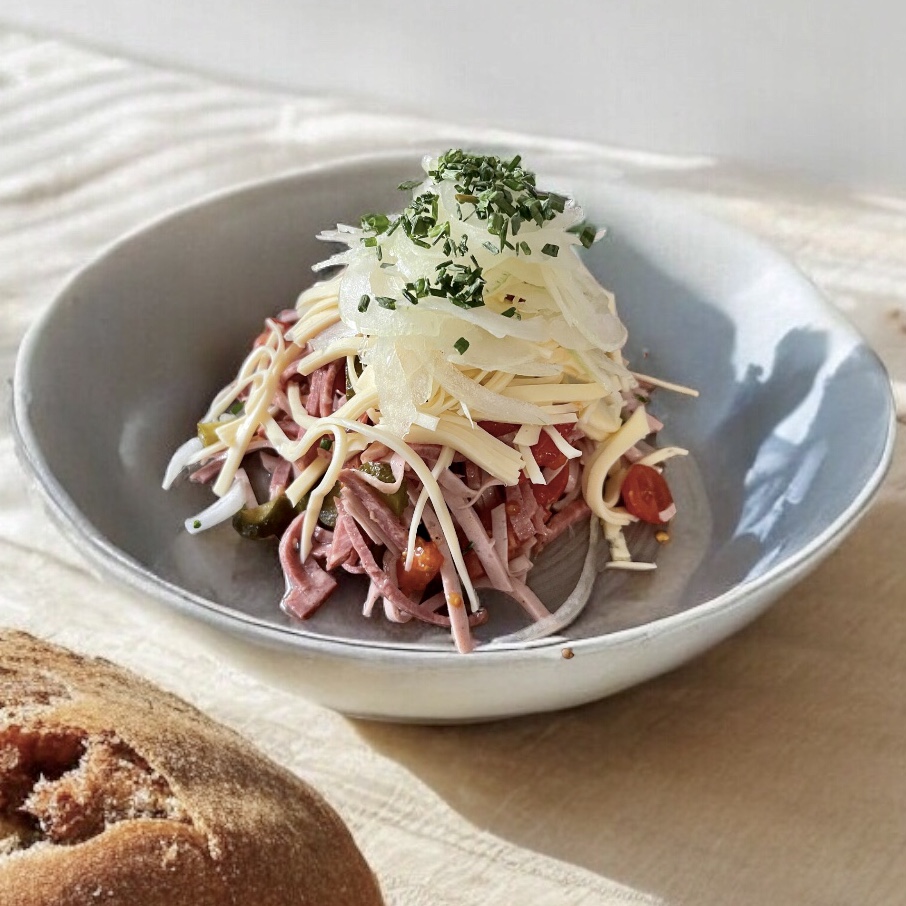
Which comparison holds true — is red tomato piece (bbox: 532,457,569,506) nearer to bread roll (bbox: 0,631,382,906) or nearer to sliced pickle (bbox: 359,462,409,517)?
sliced pickle (bbox: 359,462,409,517)

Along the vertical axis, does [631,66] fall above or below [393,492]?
above

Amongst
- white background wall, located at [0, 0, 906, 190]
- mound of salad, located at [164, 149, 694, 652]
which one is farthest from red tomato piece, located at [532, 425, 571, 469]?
white background wall, located at [0, 0, 906, 190]

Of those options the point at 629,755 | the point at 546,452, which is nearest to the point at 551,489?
the point at 546,452

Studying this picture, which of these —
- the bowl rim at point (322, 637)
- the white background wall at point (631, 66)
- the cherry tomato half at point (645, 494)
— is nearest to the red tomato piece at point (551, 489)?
the cherry tomato half at point (645, 494)

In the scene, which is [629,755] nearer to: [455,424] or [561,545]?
[561,545]

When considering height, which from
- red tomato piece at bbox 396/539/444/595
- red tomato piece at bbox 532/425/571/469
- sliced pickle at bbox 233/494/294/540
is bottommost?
sliced pickle at bbox 233/494/294/540

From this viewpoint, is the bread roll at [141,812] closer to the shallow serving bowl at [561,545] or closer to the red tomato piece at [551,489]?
the shallow serving bowl at [561,545]

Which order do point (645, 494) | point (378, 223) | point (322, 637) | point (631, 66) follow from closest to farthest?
point (322, 637)
point (378, 223)
point (645, 494)
point (631, 66)
